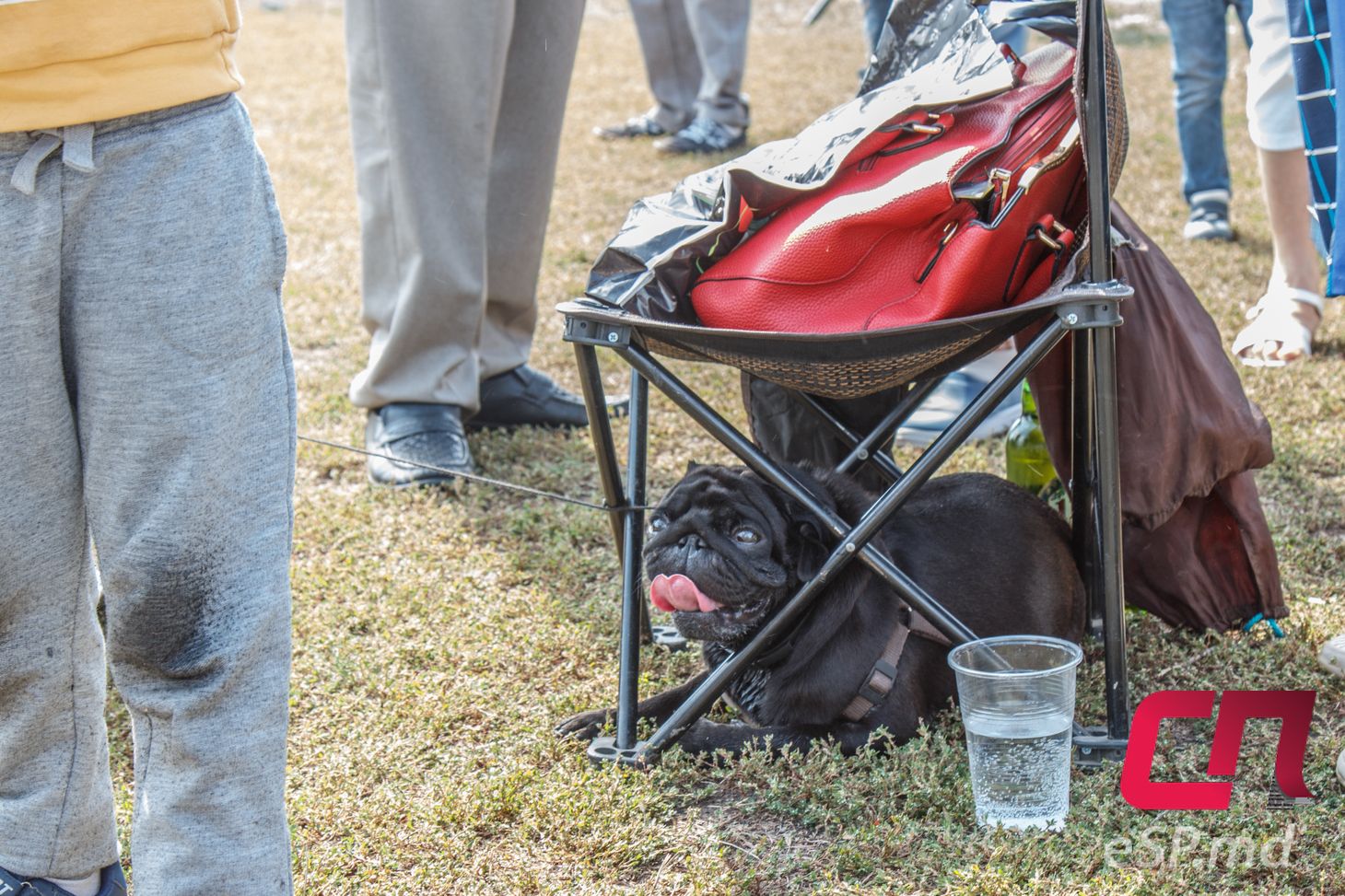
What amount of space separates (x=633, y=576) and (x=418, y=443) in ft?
4.40

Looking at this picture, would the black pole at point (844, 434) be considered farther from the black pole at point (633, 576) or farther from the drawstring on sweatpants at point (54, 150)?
the drawstring on sweatpants at point (54, 150)

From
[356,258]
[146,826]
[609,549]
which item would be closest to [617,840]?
[146,826]

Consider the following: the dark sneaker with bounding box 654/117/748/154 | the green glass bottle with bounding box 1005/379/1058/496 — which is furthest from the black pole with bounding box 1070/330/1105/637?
the dark sneaker with bounding box 654/117/748/154

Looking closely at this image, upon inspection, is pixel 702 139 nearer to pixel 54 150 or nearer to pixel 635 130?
pixel 635 130

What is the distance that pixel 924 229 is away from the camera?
2.18 metres

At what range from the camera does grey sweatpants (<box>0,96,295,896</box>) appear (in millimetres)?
1543

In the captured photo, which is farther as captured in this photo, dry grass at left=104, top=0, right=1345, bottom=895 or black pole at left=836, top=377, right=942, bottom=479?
black pole at left=836, top=377, right=942, bottom=479

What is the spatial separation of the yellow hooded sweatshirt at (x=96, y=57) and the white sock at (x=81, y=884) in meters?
0.96

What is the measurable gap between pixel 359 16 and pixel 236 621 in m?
2.10

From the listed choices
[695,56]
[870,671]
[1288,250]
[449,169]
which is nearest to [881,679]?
[870,671]

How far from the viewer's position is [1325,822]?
2014 millimetres

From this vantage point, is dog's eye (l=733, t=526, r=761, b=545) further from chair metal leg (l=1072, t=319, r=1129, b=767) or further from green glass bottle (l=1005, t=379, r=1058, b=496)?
green glass bottle (l=1005, t=379, r=1058, b=496)

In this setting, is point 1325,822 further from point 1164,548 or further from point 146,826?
point 146,826

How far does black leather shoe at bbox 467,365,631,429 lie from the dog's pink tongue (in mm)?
1704
